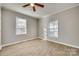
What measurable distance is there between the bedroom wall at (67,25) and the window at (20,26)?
443 millimetres

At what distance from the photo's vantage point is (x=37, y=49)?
2.07m

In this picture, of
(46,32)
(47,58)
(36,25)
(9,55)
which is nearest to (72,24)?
(46,32)

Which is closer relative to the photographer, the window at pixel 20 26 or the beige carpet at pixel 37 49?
the beige carpet at pixel 37 49

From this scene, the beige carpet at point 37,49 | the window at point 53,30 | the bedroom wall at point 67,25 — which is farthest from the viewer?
the bedroom wall at point 67,25

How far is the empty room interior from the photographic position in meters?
1.94

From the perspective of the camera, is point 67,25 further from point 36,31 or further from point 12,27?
point 12,27

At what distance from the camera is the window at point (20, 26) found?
2041 mm

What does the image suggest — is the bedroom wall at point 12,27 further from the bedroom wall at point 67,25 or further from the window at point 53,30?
the window at point 53,30

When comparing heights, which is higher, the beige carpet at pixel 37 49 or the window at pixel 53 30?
the window at pixel 53 30

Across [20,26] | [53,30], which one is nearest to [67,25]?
[53,30]

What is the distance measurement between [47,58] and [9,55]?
769mm

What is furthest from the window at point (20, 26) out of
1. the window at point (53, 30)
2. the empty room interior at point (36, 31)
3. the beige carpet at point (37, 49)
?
the window at point (53, 30)

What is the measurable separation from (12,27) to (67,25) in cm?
153

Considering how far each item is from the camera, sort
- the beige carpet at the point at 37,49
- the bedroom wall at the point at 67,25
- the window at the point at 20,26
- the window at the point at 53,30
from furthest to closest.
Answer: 1. the bedroom wall at the point at 67,25
2. the window at the point at 53,30
3. the window at the point at 20,26
4. the beige carpet at the point at 37,49
